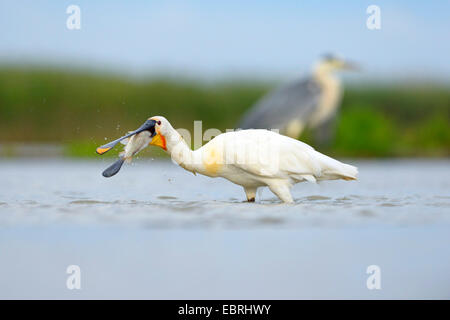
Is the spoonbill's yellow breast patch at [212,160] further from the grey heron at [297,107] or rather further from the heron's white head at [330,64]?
the heron's white head at [330,64]

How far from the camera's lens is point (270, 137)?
16.1 ft

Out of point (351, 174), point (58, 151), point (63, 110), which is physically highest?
point (63, 110)

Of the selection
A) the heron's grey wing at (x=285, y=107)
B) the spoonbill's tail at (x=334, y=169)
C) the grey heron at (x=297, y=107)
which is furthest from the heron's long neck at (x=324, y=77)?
the spoonbill's tail at (x=334, y=169)

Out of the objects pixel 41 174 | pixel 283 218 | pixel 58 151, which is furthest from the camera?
pixel 58 151

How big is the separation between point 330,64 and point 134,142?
622 centimetres

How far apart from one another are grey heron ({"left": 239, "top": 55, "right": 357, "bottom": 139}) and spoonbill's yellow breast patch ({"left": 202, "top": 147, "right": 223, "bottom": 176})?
373 centimetres

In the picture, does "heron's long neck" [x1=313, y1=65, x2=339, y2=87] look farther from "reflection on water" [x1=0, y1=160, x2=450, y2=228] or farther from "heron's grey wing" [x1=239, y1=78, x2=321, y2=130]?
"reflection on water" [x1=0, y1=160, x2=450, y2=228]

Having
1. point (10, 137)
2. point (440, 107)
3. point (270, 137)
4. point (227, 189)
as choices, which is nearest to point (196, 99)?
point (10, 137)

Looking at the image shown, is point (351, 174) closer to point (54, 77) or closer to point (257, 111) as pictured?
point (257, 111)

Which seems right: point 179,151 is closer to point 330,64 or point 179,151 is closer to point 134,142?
point 134,142

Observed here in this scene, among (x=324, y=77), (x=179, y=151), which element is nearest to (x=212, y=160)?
(x=179, y=151)

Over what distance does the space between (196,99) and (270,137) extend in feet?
30.5

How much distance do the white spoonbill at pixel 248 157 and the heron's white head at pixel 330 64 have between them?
5547 millimetres

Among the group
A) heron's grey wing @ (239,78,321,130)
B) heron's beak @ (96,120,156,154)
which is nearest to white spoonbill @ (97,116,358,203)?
heron's beak @ (96,120,156,154)
